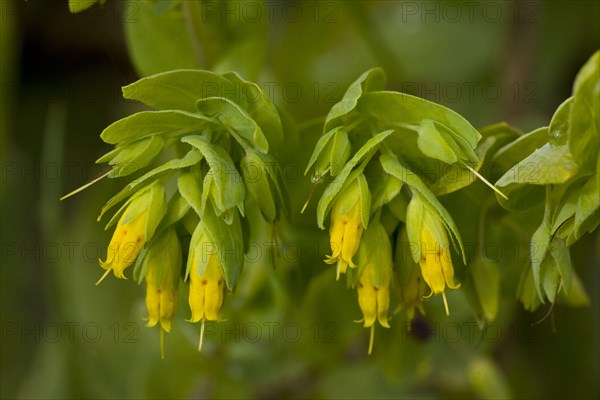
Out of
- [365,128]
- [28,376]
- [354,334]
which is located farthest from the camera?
[28,376]

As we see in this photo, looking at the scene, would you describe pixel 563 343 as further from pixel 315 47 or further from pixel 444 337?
pixel 315 47

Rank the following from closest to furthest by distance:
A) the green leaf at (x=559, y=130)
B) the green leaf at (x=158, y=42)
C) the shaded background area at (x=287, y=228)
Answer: the green leaf at (x=559, y=130) < the green leaf at (x=158, y=42) < the shaded background area at (x=287, y=228)

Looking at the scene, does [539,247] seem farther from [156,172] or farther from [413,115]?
[156,172]

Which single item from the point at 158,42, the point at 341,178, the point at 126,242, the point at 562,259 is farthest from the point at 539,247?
the point at 158,42

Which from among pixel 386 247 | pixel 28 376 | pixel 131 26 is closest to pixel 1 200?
pixel 28 376

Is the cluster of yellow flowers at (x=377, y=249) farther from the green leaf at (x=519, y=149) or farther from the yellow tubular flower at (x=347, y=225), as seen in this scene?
the green leaf at (x=519, y=149)

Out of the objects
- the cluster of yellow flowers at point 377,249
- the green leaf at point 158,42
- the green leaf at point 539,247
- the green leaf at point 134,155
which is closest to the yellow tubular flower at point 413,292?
the cluster of yellow flowers at point 377,249

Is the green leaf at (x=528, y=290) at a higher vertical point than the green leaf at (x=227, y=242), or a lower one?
lower

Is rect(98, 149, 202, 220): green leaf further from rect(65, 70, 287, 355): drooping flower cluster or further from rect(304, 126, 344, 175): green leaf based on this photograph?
rect(304, 126, 344, 175): green leaf
